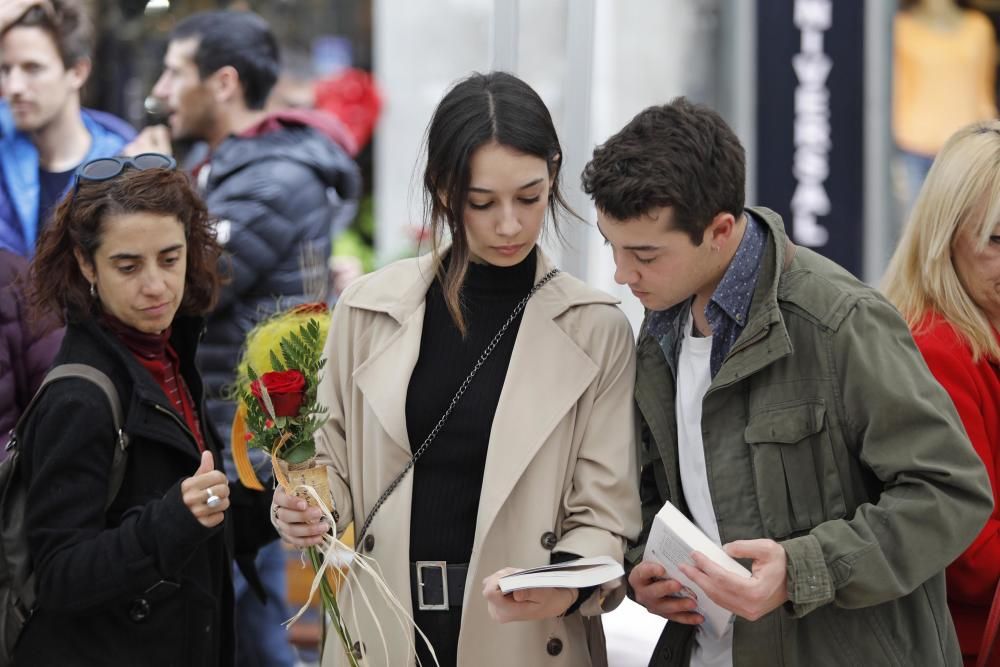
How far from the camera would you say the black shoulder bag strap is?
249 centimetres

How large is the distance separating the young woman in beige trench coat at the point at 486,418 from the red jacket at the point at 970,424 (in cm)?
68

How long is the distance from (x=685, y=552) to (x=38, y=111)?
119 inches

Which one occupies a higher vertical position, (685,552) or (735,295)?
(735,295)

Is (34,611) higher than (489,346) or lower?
lower

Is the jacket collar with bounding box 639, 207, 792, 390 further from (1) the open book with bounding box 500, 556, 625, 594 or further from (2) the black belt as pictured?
(2) the black belt

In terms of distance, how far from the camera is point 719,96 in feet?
21.1

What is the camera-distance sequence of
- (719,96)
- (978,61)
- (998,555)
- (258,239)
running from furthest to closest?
(978,61)
(719,96)
(258,239)
(998,555)

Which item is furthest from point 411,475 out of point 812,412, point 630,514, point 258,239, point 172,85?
point 172,85

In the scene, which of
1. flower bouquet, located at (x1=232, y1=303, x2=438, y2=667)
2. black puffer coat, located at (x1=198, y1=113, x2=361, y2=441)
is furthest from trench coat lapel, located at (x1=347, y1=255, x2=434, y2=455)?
black puffer coat, located at (x1=198, y1=113, x2=361, y2=441)

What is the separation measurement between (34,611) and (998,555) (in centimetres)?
201

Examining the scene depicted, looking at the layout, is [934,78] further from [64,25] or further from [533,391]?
[533,391]

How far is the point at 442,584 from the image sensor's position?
8.11 ft

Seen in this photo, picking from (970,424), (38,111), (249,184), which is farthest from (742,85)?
(970,424)

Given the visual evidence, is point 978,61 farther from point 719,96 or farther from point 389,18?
point 389,18
